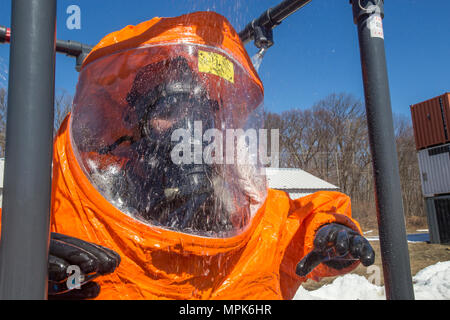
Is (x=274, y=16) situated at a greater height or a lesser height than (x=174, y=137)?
greater

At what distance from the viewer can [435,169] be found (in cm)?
1205

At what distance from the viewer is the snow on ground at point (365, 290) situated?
4391mm

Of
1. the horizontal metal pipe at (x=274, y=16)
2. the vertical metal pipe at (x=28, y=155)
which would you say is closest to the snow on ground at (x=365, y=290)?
the horizontal metal pipe at (x=274, y=16)

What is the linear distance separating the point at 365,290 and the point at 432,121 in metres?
9.55

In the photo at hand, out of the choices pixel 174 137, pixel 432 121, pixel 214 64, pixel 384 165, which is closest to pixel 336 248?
pixel 384 165

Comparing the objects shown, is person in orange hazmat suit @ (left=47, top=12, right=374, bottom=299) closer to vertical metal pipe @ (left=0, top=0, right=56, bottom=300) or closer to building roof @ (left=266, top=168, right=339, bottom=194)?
vertical metal pipe @ (left=0, top=0, right=56, bottom=300)

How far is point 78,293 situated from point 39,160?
31.6 inches

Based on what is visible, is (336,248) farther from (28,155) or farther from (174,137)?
(28,155)

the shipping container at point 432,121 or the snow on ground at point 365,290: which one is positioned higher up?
the shipping container at point 432,121

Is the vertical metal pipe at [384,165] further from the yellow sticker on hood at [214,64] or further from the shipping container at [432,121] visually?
the shipping container at [432,121]

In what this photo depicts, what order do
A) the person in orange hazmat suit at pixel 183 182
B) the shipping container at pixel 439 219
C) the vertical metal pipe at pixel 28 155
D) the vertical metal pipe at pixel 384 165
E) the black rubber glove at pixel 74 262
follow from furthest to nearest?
the shipping container at pixel 439 219
the person in orange hazmat suit at pixel 183 182
the vertical metal pipe at pixel 384 165
the black rubber glove at pixel 74 262
the vertical metal pipe at pixel 28 155

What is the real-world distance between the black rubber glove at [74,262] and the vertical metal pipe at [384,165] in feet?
3.08

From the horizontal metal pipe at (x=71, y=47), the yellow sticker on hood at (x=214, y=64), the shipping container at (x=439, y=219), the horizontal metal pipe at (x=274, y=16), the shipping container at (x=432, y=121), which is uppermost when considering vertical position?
the shipping container at (x=432, y=121)
